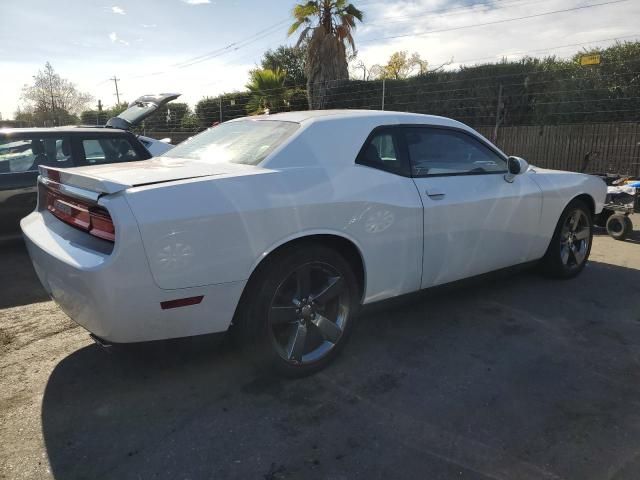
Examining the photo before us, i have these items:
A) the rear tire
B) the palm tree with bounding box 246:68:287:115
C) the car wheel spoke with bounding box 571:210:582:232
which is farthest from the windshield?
the palm tree with bounding box 246:68:287:115

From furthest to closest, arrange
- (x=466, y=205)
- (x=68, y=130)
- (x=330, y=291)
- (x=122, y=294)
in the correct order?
(x=68, y=130) < (x=466, y=205) < (x=330, y=291) < (x=122, y=294)

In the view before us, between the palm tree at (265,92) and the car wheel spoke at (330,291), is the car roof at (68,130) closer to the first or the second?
the car wheel spoke at (330,291)

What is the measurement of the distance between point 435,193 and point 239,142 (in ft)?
4.51

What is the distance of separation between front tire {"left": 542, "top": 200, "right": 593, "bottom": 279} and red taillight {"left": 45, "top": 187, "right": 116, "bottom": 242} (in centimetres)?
381

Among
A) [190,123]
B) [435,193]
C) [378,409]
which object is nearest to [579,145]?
[435,193]

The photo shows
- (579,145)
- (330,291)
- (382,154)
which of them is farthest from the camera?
(579,145)

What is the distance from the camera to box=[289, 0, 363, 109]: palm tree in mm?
16109

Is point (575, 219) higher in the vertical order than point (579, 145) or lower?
lower

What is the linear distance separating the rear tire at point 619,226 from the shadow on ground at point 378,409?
3.27 metres

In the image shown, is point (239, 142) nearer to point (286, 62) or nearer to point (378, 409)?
point (378, 409)

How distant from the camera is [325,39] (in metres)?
16.1

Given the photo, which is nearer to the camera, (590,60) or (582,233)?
(582,233)

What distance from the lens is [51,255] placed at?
2645mm

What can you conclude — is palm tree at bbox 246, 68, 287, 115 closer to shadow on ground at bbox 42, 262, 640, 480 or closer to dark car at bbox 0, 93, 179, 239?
dark car at bbox 0, 93, 179, 239
